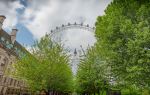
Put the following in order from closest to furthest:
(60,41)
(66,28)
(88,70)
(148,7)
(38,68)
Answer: (148,7)
(38,68)
(60,41)
(88,70)
(66,28)

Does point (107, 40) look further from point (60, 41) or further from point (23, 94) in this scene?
point (23, 94)

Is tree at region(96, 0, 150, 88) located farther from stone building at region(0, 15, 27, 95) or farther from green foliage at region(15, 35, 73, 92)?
stone building at region(0, 15, 27, 95)

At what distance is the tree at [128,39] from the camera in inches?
547

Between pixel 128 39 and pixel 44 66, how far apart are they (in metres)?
13.6

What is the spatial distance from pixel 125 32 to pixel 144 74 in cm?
330

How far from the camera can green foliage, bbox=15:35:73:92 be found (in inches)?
1040

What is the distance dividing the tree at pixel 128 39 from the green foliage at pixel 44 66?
9.64 metres

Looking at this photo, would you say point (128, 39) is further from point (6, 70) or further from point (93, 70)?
point (6, 70)

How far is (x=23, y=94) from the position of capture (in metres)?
55.3

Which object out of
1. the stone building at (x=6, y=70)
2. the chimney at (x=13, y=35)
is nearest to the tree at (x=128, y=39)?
the stone building at (x=6, y=70)

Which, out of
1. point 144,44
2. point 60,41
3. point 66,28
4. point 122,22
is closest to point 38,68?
point 60,41

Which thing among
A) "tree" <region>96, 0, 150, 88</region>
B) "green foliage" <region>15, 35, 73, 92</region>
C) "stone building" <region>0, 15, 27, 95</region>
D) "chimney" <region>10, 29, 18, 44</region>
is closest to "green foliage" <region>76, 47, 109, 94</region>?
"green foliage" <region>15, 35, 73, 92</region>

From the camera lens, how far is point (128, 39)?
50.4 feet

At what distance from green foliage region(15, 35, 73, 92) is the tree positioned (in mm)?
9643
